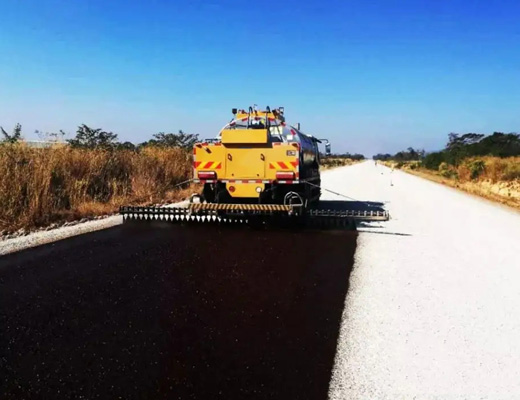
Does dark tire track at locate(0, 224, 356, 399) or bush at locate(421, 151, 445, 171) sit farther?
bush at locate(421, 151, 445, 171)

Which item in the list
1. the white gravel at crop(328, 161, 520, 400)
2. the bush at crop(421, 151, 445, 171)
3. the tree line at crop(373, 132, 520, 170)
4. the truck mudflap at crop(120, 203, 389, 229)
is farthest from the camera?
the bush at crop(421, 151, 445, 171)

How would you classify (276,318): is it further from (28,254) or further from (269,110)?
(269,110)

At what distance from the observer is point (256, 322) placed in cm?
457

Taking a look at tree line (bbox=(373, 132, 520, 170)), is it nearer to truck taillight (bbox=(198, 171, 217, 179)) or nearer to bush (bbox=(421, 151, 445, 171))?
bush (bbox=(421, 151, 445, 171))

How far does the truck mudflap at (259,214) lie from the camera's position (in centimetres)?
981

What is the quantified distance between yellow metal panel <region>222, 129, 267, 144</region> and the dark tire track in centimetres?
308

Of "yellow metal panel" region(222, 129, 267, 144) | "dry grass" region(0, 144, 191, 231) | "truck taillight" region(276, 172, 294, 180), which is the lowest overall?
"dry grass" region(0, 144, 191, 231)

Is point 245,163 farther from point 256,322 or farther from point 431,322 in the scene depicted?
point 431,322

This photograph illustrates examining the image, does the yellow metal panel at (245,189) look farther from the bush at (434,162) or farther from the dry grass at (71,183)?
the bush at (434,162)

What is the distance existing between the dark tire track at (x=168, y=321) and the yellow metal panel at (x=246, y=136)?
3.08m

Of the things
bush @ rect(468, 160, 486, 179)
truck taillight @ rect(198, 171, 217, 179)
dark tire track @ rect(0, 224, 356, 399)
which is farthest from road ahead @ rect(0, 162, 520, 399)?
bush @ rect(468, 160, 486, 179)

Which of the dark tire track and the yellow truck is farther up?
the yellow truck

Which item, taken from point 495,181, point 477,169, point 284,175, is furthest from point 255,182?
point 477,169

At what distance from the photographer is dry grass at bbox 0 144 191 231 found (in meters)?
9.66
